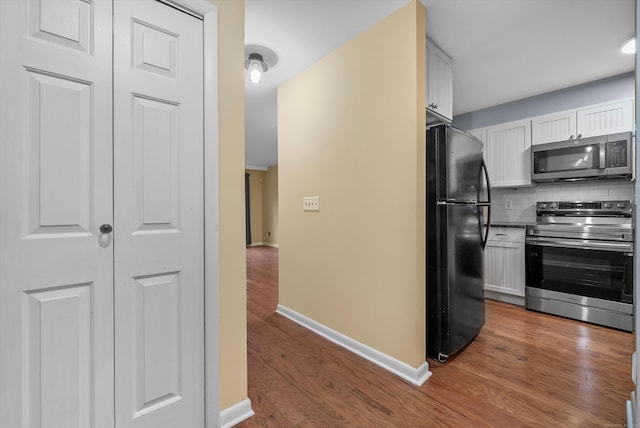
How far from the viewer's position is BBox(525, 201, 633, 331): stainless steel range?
2.38 metres

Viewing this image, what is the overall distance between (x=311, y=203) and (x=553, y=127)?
2641mm

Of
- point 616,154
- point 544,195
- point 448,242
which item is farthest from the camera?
point 544,195

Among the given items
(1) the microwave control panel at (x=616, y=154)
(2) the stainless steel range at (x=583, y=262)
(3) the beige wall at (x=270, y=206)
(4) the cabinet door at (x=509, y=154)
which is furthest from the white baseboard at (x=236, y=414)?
(3) the beige wall at (x=270, y=206)

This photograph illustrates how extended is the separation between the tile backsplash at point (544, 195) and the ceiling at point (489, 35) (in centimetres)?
104

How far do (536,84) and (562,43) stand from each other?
2.51ft

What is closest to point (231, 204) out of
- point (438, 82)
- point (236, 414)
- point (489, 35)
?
point (236, 414)

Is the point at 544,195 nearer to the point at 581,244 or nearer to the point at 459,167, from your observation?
the point at 581,244

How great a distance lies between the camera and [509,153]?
3131mm

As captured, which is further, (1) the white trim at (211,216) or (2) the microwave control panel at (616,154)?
(2) the microwave control panel at (616,154)

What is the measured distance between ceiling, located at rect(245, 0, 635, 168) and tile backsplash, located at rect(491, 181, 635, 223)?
1.04 meters

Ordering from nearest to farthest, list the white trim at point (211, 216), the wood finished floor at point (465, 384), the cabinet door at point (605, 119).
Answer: the white trim at point (211, 216)
the wood finished floor at point (465, 384)
the cabinet door at point (605, 119)

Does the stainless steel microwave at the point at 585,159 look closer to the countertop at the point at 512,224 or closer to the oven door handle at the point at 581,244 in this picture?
the countertop at the point at 512,224

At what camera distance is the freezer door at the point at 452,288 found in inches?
72.9

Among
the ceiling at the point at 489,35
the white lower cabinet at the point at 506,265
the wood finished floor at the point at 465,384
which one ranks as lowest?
the wood finished floor at the point at 465,384
